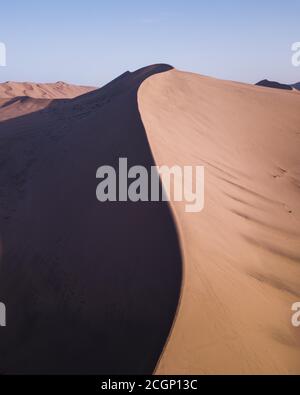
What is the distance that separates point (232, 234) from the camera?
5273 millimetres

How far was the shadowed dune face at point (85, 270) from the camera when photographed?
148 inches

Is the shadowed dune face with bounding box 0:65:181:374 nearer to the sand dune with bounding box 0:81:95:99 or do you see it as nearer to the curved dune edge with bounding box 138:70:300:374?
the curved dune edge with bounding box 138:70:300:374

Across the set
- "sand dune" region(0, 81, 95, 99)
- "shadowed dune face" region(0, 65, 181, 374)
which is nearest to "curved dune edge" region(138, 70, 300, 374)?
"shadowed dune face" region(0, 65, 181, 374)

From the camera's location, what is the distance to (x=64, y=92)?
38.5m

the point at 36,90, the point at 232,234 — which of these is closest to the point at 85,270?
the point at 232,234

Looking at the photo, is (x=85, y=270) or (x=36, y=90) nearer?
(x=85, y=270)

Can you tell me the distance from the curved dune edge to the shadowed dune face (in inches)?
10.1

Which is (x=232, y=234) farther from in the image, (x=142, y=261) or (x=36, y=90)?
(x=36, y=90)

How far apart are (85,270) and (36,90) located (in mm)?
33411

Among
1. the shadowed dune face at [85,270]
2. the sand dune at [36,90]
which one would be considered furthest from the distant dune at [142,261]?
the sand dune at [36,90]

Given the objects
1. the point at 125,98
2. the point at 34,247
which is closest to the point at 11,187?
the point at 34,247

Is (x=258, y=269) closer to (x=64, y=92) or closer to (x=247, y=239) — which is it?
(x=247, y=239)

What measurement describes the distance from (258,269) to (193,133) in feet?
14.7

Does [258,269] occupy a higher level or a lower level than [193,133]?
lower
